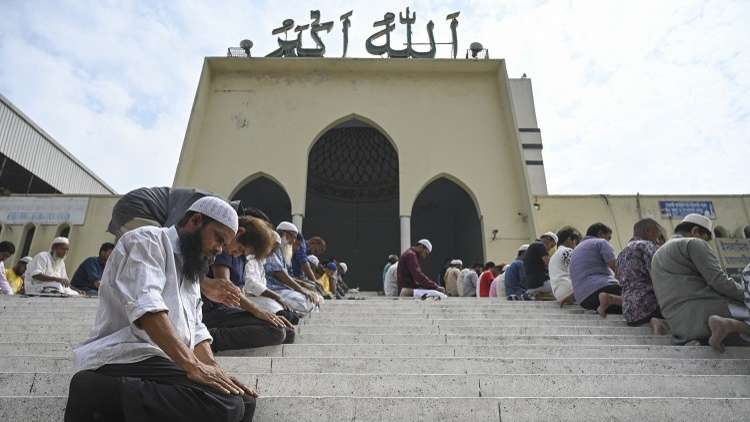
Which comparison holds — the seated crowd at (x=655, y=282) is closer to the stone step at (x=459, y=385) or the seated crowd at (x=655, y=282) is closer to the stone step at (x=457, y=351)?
the stone step at (x=457, y=351)

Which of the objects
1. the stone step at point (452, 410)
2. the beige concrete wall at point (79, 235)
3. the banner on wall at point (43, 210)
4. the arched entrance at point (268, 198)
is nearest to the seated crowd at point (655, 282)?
the stone step at point (452, 410)

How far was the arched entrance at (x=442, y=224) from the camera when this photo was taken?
18.4 m

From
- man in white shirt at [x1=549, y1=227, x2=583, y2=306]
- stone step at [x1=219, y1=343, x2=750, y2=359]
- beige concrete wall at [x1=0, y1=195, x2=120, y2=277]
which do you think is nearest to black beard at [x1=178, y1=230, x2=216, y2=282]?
stone step at [x1=219, y1=343, x2=750, y2=359]

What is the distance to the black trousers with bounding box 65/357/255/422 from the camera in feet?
4.88

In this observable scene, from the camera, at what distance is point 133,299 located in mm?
1563

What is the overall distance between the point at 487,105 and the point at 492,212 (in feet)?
11.5

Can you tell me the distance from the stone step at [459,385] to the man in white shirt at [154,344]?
2.05ft

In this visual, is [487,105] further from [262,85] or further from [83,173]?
[83,173]

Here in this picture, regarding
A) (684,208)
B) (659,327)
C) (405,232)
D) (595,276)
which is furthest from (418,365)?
(684,208)

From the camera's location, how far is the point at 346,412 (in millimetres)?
2025

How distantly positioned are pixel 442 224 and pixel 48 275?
15941 mm

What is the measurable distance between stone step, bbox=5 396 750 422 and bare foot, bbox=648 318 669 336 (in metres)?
1.82

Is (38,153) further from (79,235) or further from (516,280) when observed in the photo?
(516,280)

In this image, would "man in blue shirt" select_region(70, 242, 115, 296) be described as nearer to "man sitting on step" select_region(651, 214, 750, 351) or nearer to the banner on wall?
the banner on wall
